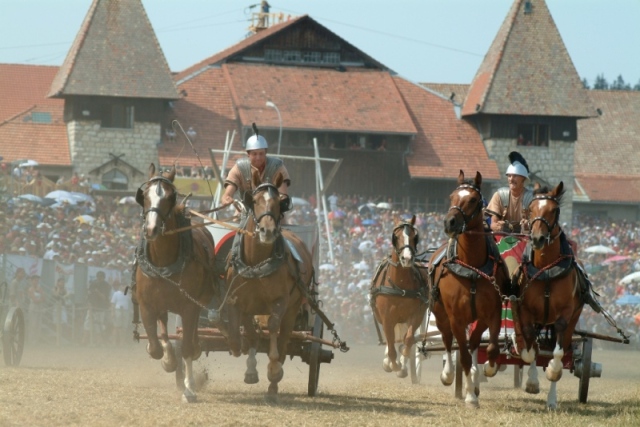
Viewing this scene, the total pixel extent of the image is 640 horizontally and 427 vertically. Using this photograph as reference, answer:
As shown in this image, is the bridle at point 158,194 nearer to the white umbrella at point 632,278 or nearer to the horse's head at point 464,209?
the horse's head at point 464,209

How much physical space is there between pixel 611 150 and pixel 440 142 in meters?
13.7

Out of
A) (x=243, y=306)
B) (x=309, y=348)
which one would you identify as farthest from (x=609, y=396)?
(x=243, y=306)

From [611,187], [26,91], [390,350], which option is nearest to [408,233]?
[390,350]

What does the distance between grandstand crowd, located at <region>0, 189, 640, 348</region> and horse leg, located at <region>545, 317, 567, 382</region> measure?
25.6 ft

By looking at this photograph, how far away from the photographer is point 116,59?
5184 cm

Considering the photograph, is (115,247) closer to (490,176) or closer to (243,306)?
(243,306)

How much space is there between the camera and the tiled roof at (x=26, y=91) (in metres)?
55.4

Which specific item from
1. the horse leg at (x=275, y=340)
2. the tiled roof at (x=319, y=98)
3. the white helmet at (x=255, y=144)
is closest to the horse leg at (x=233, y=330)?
the horse leg at (x=275, y=340)

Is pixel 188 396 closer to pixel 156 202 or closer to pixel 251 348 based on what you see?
pixel 251 348

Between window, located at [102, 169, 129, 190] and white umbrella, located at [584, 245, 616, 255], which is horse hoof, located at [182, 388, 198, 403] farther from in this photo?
window, located at [102, 169, 129, 190]

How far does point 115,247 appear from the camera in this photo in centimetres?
3059

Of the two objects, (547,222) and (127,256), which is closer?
(547,222)

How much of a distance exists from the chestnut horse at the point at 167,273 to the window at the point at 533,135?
147 feet

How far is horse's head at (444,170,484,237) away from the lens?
490 inches
